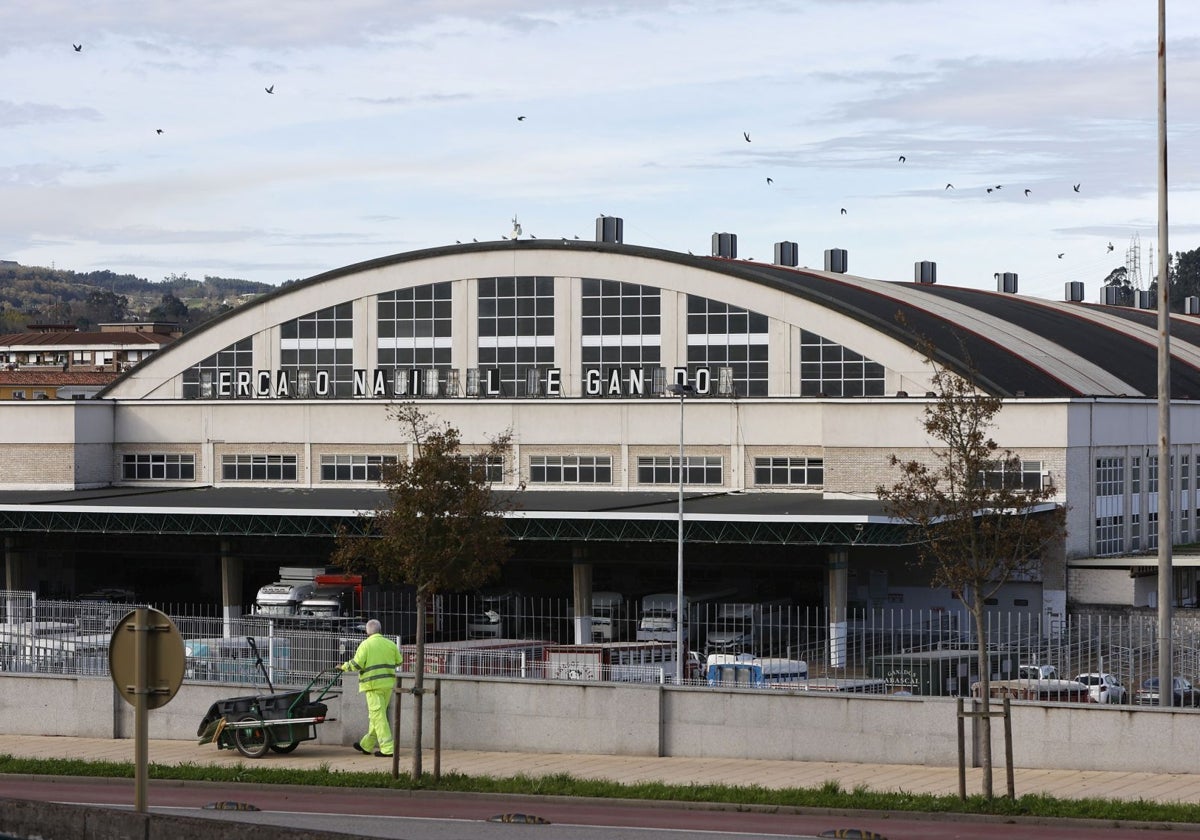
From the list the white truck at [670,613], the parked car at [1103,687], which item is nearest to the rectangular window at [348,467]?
the white truck at [670,613]

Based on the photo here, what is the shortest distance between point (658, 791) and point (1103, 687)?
853cm

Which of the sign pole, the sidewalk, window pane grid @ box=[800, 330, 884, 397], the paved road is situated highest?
window pane grid @ box=[800, 330, 884, 397]

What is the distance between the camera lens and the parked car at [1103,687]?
1114 inches

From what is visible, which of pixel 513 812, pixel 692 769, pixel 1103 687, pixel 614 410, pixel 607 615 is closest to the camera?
pixel 513 812

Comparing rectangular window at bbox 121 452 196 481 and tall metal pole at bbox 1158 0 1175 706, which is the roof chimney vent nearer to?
rectangular window at bbox 121 452 196 481

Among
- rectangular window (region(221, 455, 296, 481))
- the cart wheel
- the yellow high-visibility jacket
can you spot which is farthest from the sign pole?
rectangular window (region(221, 455, 296, 481))

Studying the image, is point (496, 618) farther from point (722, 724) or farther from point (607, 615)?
point (722, 724)

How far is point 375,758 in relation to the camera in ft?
96.9

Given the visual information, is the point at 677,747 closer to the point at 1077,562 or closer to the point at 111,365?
the point at 1077,562

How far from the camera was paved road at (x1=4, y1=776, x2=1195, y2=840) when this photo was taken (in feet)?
73.8

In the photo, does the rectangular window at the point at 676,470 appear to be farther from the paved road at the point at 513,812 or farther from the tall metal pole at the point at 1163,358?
the paved road at the point at 513,812

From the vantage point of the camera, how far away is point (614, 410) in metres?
67.2

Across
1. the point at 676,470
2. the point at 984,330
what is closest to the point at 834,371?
the point at 676,470

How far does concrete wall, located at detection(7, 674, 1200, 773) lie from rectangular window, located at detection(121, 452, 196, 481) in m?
42.4
